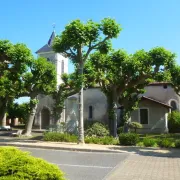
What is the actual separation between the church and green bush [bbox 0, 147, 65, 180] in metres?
23.3

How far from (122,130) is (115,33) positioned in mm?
12133

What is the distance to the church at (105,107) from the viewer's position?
32531mm

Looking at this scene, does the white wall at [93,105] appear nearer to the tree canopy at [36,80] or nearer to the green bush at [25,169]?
the tree canopy at [36,80]

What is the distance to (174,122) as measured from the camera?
104 ft

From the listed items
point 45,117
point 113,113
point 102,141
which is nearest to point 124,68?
point 113,113

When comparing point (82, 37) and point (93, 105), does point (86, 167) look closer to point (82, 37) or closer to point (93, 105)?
point (82, 37)

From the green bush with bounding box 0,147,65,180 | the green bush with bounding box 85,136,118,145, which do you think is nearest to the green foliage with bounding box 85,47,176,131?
the green bush with bounding box 85,136,118,145

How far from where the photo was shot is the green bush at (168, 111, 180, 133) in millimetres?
31672

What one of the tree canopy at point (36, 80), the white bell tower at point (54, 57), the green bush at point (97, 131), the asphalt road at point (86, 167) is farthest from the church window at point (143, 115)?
the asphalt road at point (86, 167)

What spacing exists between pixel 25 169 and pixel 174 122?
95.1 feet

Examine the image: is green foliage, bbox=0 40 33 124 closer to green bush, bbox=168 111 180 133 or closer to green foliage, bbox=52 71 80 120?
green foliage, bbox=52 71 80 120

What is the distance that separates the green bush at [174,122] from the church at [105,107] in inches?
22.5

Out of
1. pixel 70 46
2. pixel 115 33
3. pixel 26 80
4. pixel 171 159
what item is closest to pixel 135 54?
pixel 115 33

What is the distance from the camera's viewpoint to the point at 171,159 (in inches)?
514
